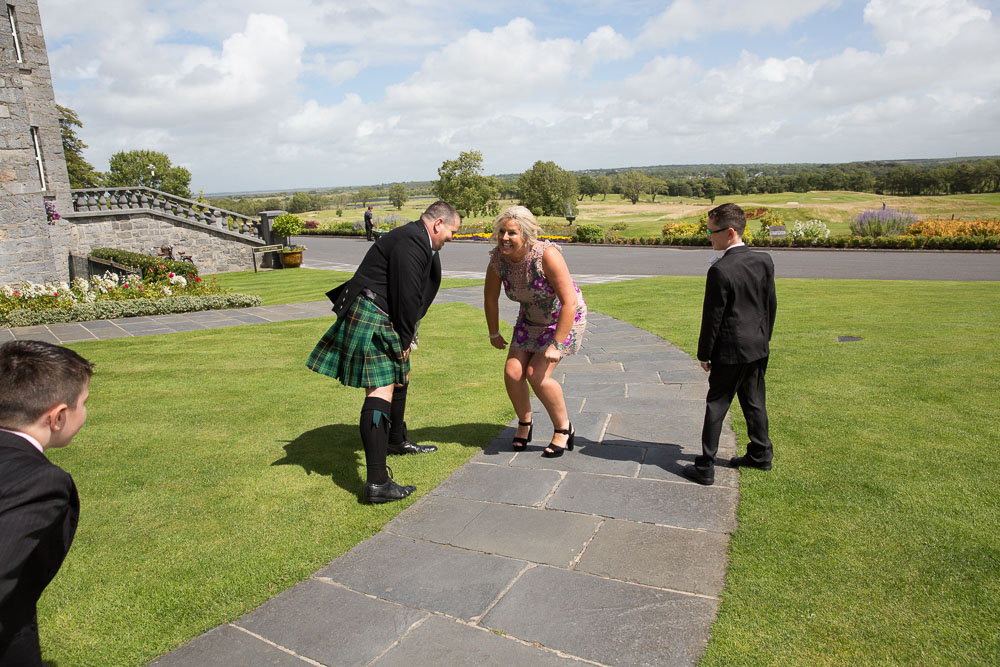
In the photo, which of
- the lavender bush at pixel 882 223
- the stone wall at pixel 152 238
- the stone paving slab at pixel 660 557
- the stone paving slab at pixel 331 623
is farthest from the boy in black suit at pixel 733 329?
the lavender bush at pixel 882 223

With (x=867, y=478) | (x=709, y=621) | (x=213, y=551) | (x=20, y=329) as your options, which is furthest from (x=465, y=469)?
(x=20, y=329)

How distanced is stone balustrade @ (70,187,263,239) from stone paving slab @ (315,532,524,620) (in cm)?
2125

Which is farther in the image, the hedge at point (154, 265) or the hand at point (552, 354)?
the hedge at point (154, 265)

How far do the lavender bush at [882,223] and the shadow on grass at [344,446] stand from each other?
2763 cm

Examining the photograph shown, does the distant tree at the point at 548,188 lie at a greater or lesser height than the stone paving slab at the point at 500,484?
greater

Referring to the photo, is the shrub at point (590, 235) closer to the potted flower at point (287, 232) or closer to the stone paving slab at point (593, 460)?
the potted flower at point (287, 232)

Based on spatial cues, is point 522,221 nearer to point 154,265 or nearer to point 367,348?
point 367,348

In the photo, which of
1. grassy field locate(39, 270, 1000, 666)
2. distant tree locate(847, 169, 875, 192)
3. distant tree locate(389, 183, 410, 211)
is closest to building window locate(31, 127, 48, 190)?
grassy field locate(39, 270, 1000, 666)

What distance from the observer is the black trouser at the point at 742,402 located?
3.78 metres

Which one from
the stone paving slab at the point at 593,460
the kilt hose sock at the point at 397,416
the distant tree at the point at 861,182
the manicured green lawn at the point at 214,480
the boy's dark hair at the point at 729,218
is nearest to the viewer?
→ the manicured green lawn at the point at 214,480

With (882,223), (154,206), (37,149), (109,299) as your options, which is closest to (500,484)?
(109,299)

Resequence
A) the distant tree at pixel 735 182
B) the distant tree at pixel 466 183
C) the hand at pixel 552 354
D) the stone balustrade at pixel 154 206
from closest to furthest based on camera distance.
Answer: the hand at pixel 552 354 < the stone balustrade at pixel 154 206 < the distant tree at pixel 466 183 < the distant tree at pixel 735 182

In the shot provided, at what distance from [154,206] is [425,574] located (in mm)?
23034

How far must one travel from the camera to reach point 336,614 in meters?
2.63
